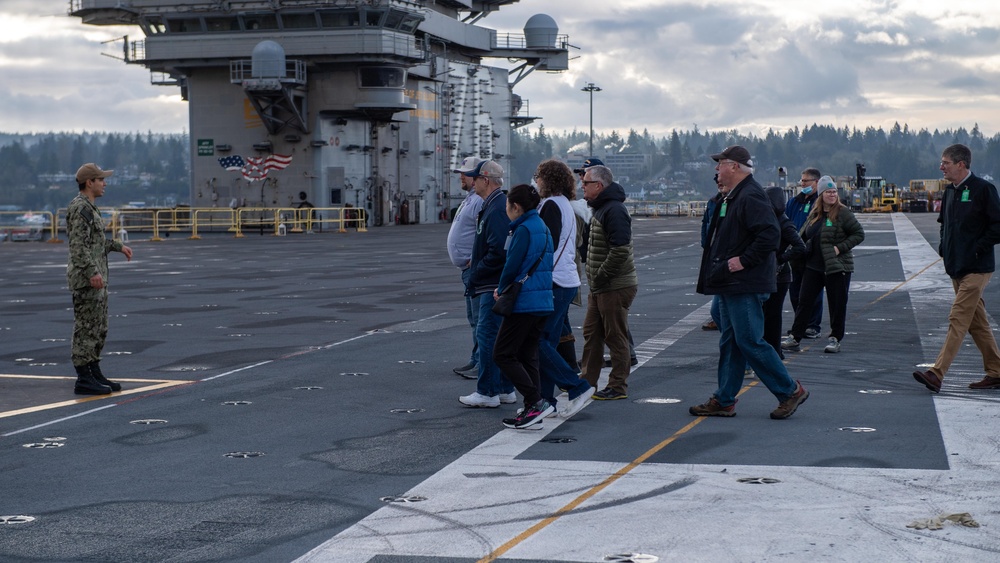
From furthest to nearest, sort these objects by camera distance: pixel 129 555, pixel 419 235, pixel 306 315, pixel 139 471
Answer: pixel 419 235, pixel 306 315, pixel 139 471, pixel 129 555

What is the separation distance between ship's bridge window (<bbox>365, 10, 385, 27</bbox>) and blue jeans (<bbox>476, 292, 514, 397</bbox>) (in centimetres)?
5073

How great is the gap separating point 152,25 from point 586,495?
197ft

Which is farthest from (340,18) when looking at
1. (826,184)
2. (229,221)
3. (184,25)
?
(826,184)

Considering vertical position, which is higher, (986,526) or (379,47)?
(379,47)

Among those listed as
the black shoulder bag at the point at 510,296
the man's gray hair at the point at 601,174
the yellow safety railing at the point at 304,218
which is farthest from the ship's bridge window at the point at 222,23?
the black shoulder bag at the point at 510,296

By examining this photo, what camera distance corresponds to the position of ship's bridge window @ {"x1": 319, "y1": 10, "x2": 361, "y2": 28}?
58.9 meters

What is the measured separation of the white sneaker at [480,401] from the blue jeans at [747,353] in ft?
6.49

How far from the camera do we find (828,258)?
13.7 m

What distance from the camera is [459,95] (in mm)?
75812

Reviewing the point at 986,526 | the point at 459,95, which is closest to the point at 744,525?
the point at 986,526

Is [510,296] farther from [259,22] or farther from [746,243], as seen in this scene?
[259,22]

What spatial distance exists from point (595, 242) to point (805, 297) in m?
4.76

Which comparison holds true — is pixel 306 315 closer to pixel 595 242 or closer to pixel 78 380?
pixel 78 380

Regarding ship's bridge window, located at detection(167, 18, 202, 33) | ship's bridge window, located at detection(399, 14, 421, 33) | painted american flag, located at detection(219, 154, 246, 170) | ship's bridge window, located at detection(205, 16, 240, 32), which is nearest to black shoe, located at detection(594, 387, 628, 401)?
ship's bridge window, located at detection(399, 14, 421, 33)
